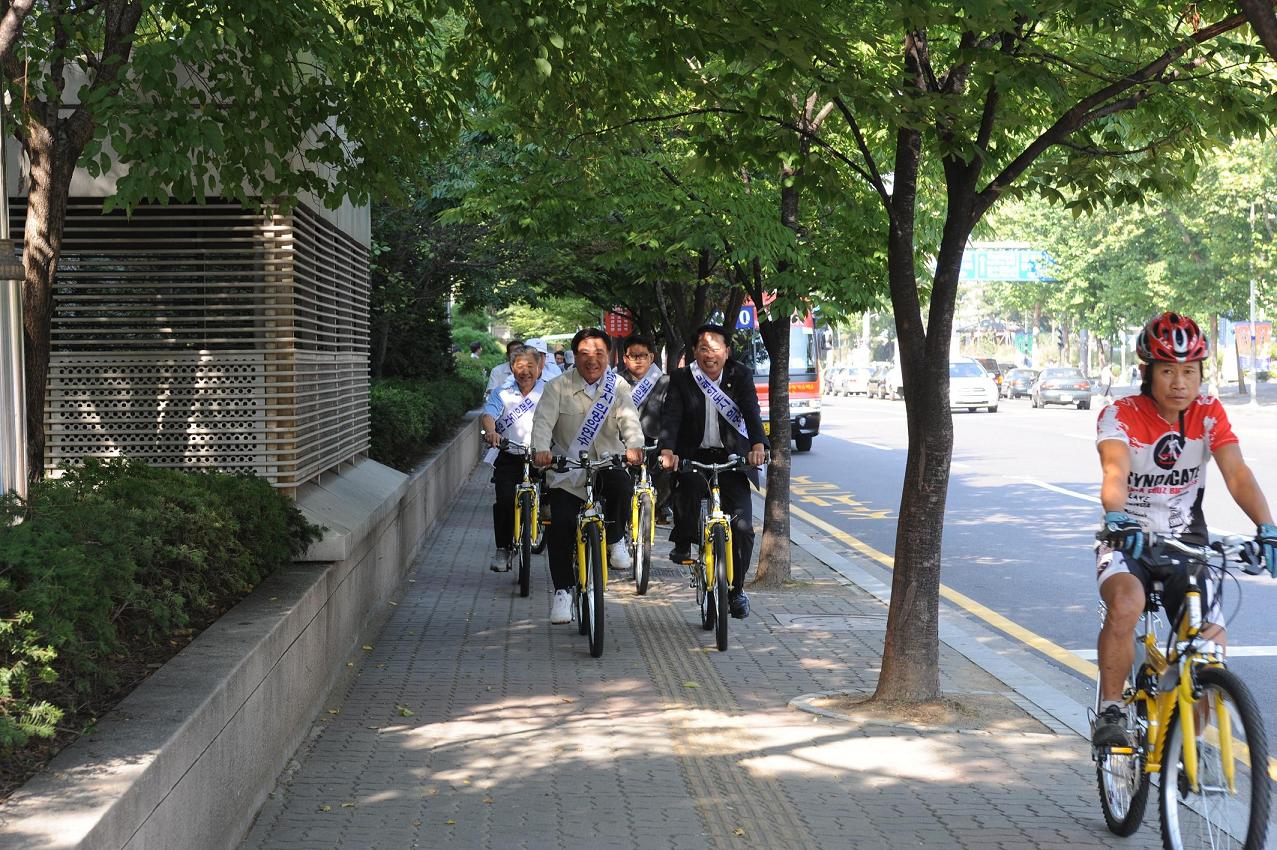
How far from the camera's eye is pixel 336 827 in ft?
17.6

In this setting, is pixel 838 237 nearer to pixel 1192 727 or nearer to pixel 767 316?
pixel 767 316

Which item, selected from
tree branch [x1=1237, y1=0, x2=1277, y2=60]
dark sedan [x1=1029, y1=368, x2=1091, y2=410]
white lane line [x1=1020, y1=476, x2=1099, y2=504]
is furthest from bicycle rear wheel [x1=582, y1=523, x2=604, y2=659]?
dark sedan [x1=1029, y1=368, x2=1091, y2=410]

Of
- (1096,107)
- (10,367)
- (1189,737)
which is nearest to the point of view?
(1189,737)

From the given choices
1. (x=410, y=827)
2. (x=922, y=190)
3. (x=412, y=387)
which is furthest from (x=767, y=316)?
(x=412, y=387)

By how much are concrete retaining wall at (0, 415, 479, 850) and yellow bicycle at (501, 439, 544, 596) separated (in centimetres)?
184

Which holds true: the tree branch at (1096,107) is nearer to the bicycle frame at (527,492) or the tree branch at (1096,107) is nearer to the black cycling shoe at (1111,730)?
the black cycling shoe at (1111,730)

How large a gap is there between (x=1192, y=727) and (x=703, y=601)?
198 inches

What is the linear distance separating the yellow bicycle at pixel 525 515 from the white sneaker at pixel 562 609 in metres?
1.59

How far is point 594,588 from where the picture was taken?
8805 mm

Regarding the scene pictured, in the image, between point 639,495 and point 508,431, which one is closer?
point 639,495

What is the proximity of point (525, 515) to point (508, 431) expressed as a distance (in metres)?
1.05

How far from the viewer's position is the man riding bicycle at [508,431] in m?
12.2

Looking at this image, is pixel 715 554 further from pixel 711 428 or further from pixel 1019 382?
pixel 1019 382

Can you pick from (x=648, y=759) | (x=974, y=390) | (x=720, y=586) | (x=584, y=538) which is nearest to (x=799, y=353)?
(x=974, y=390)
